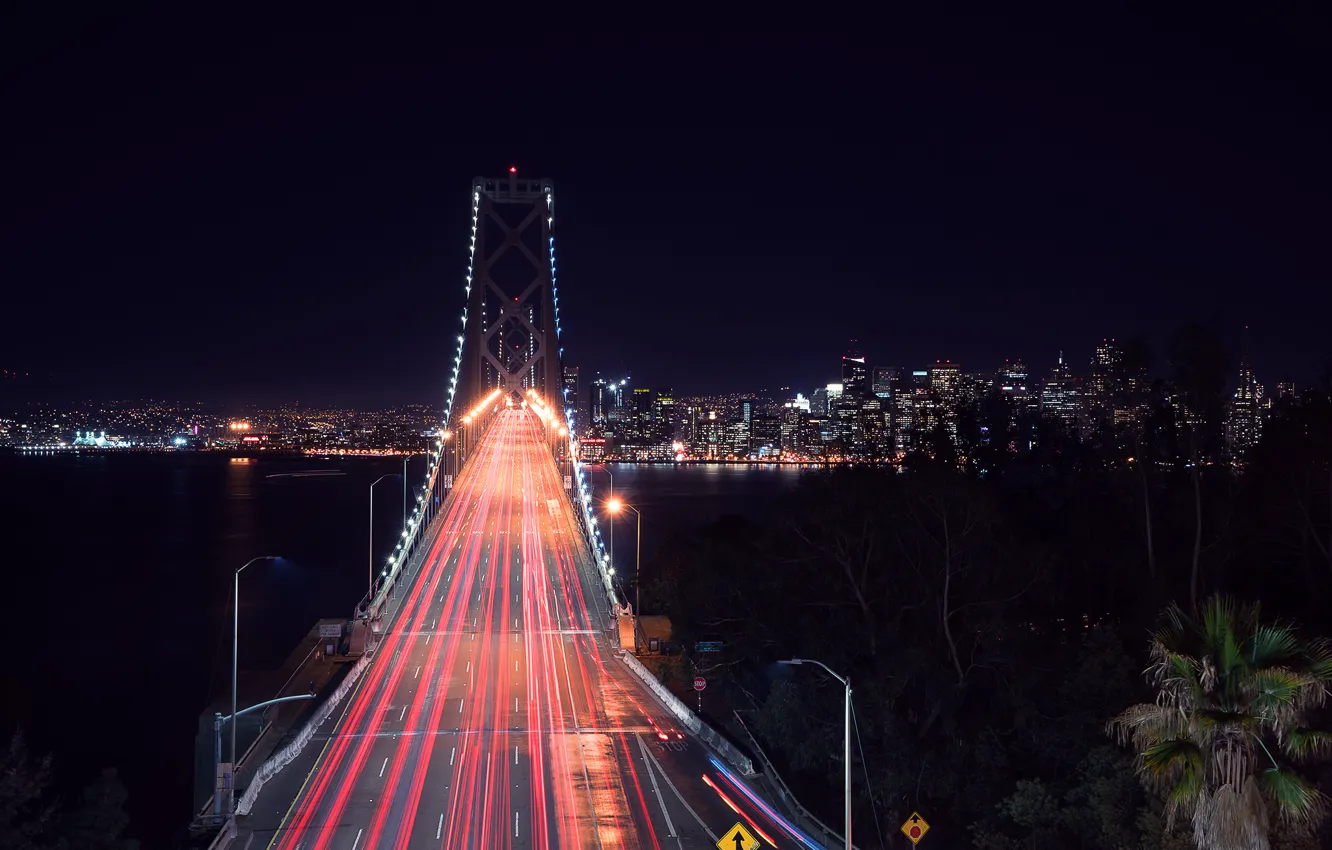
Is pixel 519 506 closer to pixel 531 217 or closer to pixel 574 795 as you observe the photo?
pixel 531 217

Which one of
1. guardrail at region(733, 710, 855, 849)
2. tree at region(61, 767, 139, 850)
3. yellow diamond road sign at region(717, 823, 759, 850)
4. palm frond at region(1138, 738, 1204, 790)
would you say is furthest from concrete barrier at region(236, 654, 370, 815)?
palm frond at region(1138, 738, 1204, 790)

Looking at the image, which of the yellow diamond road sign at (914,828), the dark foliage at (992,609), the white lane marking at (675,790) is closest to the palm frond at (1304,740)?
the yellow diamond road sign at (914,828)

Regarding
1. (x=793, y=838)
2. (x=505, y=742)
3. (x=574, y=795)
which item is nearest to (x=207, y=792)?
(x=505, y=742)

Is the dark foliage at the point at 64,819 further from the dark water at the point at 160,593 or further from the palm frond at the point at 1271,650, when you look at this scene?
the palm frond at the point at 1271,650

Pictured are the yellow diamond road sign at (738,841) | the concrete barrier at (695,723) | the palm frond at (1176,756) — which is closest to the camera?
the palm frond at (1176,756)

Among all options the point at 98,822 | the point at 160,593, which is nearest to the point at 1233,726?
the point at 98,822

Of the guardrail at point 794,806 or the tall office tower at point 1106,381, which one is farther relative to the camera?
the tall office tower at point 1106,381

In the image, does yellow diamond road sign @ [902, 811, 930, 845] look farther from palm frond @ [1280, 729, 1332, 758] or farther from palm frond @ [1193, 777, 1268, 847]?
palm frond @ [1280, 729, 1332, 758]
